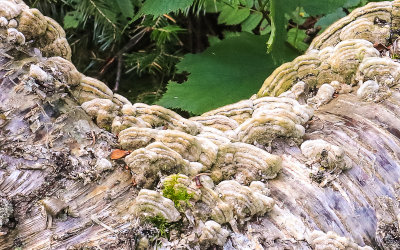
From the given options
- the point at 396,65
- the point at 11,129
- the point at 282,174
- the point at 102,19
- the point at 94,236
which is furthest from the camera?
the point at 102,19

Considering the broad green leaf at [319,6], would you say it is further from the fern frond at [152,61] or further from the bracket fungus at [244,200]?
the fern frond at [152,61]

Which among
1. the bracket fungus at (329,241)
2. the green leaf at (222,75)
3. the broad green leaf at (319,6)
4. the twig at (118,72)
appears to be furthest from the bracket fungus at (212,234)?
the twig at (118,72)

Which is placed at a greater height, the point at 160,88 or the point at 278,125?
the point at 278,125

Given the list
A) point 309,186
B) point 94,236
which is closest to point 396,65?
point 309,186

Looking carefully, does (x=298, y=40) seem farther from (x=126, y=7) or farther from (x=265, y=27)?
(x=126, y=7)

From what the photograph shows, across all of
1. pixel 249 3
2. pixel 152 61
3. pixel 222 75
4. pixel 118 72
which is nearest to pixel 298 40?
pixel 249 3

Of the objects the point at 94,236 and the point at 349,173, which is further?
the point at 349,173

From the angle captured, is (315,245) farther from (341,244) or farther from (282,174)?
(282,174)
